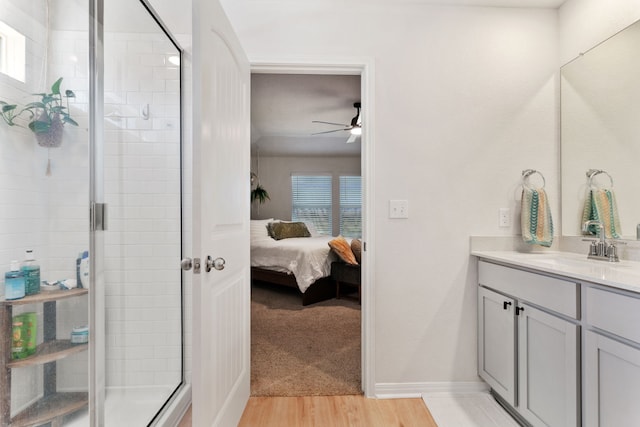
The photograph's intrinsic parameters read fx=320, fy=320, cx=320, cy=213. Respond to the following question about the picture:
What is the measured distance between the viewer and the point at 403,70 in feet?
6.70

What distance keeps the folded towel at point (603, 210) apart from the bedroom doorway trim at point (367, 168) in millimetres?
1257

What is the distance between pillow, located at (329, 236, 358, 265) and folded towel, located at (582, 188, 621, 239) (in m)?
2.48

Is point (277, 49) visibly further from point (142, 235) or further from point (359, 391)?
point (359, 391)

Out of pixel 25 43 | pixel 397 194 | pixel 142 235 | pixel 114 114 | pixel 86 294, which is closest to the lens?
pixel 25 43

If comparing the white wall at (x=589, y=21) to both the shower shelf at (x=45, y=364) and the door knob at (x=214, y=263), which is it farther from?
the shower shelf at (x=45, y=364)

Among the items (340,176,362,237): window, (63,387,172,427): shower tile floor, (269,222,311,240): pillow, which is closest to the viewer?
(63,387,172,427): shower tile floor

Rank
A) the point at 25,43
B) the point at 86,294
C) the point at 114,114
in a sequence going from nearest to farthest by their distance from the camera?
the point at 25,43
the point at 86,294
the point at 114,114

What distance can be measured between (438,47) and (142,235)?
218cm

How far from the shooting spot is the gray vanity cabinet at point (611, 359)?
3.53 ft

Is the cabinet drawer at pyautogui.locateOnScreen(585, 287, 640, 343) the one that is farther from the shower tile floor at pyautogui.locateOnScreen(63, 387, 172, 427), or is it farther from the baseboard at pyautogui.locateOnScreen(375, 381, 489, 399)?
the shower tile floor at pyautogui.locateOnScreen(63, 387, 172, 427)

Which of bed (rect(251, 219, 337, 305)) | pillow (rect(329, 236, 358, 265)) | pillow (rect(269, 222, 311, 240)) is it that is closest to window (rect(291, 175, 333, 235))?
pillow (rect(269, 222, 311, 240))

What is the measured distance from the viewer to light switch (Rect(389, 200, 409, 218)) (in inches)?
79.9

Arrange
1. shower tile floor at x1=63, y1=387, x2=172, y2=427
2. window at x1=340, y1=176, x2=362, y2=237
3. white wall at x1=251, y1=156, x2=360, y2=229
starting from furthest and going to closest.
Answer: window at x1=340, y1=176, x2=362, y2=237
white wall at x1=251, y1=156, x2=360, y2=229
shower tile floor at x1=63, y1=387, x2=172, y2=427

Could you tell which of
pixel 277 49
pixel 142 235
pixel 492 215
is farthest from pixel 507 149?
pixel 142 235
